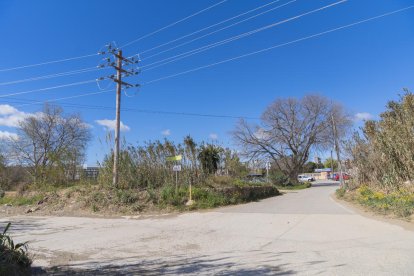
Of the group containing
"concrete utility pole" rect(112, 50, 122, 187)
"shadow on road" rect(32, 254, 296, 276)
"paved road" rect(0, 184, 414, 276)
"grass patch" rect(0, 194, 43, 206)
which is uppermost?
"concrete utility pole" rect(112, 50, 122, 187)

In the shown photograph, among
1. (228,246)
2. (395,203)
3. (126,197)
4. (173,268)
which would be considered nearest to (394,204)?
(395,203)

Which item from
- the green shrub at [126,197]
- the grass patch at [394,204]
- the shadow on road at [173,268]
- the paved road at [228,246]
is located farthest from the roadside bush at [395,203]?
the green shrub at [126,197]

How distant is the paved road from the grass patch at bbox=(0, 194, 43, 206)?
24.9 feet

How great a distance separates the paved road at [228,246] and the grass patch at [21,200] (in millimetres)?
7583

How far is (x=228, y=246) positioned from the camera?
8586 millimetres

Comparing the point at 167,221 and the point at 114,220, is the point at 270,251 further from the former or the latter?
the point at 114,220

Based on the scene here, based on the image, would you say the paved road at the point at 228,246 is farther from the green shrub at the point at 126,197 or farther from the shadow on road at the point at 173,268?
the green shrub at the point at 126,197

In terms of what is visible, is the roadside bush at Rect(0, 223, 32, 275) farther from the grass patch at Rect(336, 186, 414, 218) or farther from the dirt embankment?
the grass patch at Rect(336, 186, 414, 218)

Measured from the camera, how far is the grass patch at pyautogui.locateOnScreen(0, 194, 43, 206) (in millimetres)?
20188

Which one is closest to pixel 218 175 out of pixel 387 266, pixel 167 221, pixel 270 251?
pixel 167 221

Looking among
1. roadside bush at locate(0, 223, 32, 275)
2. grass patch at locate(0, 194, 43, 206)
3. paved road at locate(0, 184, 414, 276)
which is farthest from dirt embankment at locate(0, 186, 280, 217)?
roadside bush at locate(0, 223, 32, 275)

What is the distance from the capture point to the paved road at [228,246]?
6.43 meters

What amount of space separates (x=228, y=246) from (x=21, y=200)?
1659cm

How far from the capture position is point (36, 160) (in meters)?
50.0
